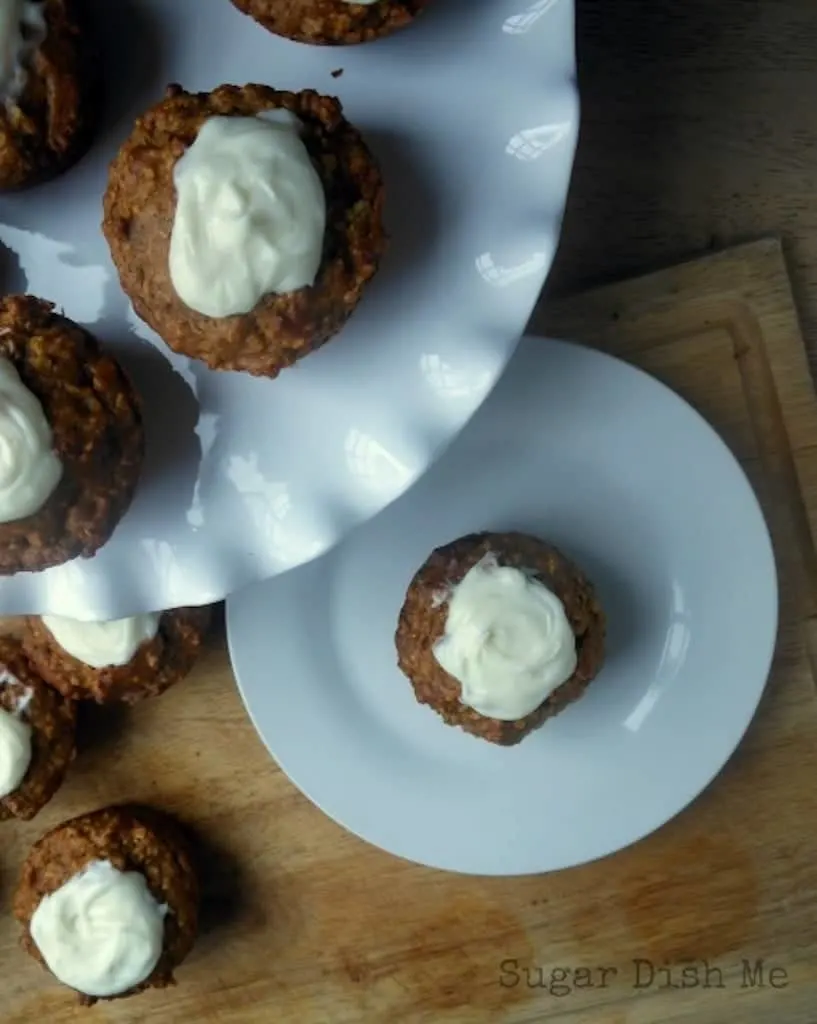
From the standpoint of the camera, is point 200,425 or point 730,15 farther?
point 730,15

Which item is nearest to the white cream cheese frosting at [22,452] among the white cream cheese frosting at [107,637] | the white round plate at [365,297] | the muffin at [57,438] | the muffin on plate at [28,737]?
the muffin at [57,438]

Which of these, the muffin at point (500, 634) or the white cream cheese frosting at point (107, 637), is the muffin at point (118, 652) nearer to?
the white cream cheese frosting at point (107, 637)

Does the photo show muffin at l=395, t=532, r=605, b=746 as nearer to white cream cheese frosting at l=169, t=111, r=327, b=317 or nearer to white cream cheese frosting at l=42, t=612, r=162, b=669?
white cream cheese frosting at l=42, t=612, r=162, b=669

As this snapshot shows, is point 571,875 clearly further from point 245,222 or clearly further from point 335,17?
point 335,17

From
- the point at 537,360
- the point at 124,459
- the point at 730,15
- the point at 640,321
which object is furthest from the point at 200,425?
the point at 730,15

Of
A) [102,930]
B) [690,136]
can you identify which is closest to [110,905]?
[102,930]

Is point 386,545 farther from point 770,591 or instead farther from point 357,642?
point 770,591
